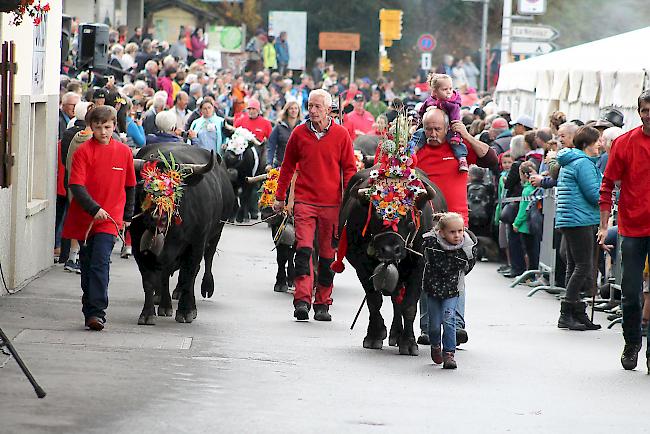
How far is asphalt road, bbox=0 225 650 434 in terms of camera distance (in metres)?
9.77

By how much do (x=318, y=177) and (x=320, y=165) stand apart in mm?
112

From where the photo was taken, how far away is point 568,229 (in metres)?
15.5

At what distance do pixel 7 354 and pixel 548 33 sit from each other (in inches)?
1243

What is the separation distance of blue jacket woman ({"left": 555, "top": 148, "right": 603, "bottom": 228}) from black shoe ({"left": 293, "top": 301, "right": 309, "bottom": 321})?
260cm

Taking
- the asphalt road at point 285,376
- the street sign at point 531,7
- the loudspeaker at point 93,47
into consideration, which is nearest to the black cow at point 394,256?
the asphalt road at point 285,376

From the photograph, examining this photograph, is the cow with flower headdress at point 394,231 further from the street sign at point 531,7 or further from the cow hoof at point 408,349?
the street sign at point 531,7

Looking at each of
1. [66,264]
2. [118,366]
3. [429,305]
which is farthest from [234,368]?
[66,264]

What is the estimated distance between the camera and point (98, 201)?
1339 cm

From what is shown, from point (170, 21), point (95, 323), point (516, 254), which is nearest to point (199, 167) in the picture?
point (95, 323)

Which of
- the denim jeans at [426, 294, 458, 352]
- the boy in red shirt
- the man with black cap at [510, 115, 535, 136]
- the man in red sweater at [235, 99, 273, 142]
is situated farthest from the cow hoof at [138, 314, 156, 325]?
the man in red sweater at [235, 99, 273, 142]

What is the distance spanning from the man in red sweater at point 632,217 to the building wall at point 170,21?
5679cm

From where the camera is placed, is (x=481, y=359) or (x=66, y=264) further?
(x=66, y=264)

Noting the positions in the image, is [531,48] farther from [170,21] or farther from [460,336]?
[170,21]

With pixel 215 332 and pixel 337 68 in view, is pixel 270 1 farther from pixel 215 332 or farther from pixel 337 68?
pixel 215 332
